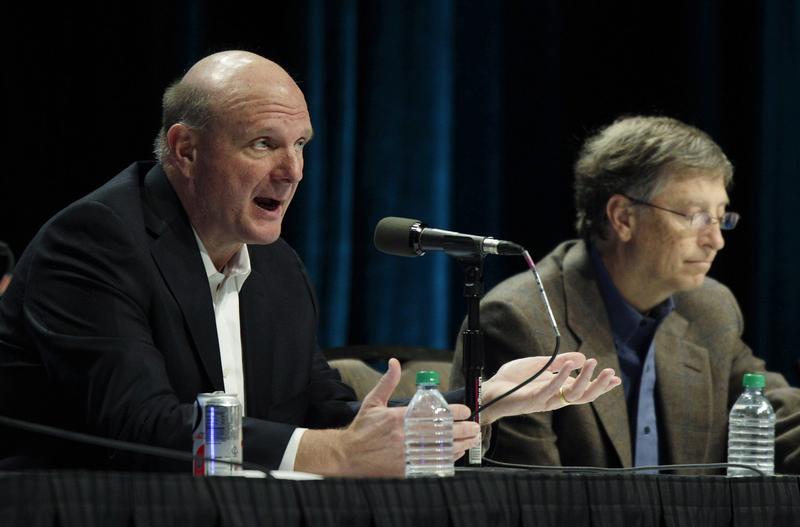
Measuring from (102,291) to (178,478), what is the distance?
2.66 feet

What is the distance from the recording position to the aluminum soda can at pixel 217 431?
186cm

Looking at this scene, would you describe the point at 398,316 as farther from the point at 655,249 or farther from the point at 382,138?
the point at 655,249

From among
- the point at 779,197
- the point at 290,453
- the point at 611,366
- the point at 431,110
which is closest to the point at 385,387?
the point at 290,453

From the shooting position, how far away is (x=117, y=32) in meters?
3.86

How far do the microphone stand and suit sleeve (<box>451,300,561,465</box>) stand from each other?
2.71 feet

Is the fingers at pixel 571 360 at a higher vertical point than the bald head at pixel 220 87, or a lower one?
lower

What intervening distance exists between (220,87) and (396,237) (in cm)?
63

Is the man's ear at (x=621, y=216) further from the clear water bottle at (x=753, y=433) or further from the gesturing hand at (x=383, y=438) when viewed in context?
the gesturing hand at (x=383, y=438)

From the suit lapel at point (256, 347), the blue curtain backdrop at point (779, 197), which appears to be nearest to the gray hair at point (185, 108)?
the suit lapel at point (256, 347)

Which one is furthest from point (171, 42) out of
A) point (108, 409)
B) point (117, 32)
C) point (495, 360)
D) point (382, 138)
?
point (108, 409)

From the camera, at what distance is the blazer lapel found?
10.9ft

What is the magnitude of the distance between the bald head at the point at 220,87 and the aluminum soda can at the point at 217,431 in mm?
890

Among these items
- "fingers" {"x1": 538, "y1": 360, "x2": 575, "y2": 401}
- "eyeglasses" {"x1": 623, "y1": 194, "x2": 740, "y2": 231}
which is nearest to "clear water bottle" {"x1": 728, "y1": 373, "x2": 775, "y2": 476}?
"eyeglasses" {"x1": 623, "y1": 194, "x2": 740, "y2": 231}

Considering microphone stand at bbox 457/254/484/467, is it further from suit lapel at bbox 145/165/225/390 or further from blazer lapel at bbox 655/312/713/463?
blazer lapel at bbox 655/312/713/463
